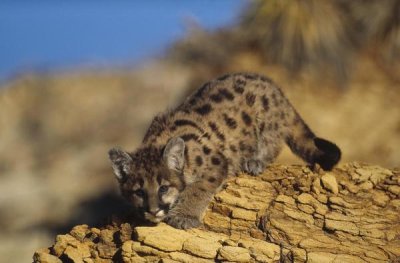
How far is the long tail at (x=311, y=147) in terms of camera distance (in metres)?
10.4

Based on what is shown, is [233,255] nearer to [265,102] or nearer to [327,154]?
[327,154]

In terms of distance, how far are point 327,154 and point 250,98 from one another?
1.24 metres

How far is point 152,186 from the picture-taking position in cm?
914

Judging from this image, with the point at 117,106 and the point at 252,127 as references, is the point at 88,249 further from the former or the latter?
the point at 117,106

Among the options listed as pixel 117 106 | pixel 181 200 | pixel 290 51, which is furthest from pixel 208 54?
pixel 181 200

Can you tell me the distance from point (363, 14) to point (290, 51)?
1904 mm

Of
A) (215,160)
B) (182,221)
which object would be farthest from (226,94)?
(182,221)

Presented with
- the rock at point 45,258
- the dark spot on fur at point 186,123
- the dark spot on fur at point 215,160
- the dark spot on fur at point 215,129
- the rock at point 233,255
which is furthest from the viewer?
the dark spot on fur at point 215,129

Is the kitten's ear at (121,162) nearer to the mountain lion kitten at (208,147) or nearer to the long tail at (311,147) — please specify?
the mountain lion kitten at (208,147)

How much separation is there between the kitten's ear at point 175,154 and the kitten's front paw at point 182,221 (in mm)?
554

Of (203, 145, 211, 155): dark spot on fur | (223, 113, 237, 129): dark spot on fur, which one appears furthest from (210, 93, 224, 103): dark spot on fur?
(203, 145, 211, 155): dark spot on fur

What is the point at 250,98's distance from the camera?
10.8 metres

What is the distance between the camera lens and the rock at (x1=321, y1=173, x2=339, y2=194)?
32.2 feet

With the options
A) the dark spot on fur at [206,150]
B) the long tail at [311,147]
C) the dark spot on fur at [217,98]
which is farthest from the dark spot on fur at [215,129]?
the long tail at [311,147]
